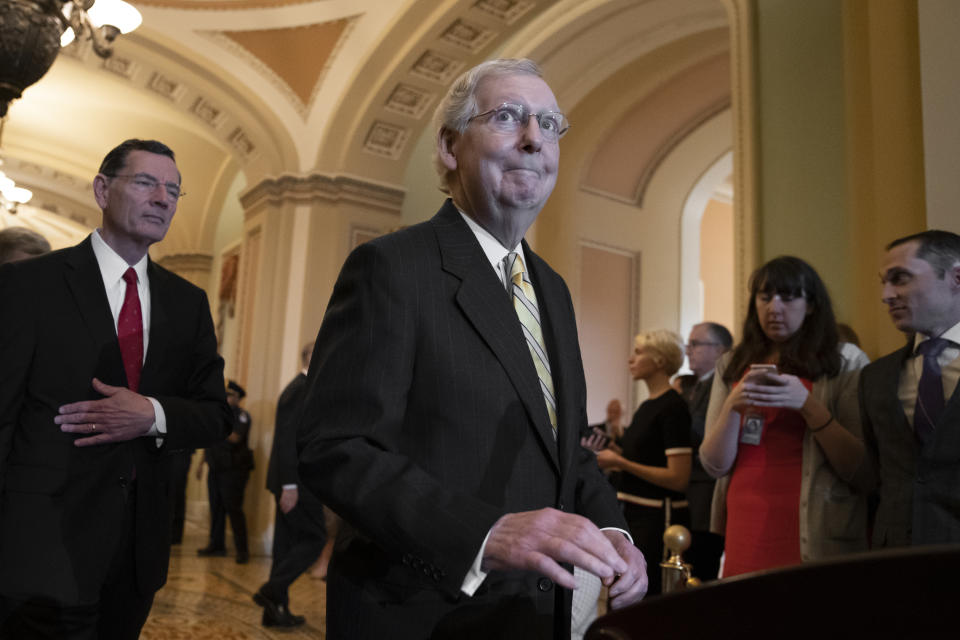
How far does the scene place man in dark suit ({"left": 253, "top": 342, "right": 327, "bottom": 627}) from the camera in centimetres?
473

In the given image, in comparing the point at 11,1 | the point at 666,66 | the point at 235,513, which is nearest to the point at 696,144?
the point at 666,66

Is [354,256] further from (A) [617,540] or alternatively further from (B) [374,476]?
(A) [617,540]

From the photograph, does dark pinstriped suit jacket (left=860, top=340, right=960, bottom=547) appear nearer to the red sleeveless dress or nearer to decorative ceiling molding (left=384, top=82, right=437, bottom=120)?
the red sleeveless dress

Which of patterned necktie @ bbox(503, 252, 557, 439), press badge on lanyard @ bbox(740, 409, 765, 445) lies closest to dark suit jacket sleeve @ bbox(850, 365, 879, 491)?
press badge on lanyard @ bbox(740, 409, 765, 445)

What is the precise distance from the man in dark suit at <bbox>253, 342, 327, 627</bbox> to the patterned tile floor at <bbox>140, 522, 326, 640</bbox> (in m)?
0.15

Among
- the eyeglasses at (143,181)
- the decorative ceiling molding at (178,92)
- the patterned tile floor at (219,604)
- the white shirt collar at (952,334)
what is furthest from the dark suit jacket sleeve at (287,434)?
the decorative ceiling molding at (178,92)

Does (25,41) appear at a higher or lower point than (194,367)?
higher

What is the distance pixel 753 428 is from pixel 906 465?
461 millimetres

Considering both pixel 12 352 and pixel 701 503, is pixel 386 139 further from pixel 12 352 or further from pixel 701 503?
pixel 12 352

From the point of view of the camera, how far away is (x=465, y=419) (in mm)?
1144

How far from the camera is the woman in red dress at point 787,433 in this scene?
230cm

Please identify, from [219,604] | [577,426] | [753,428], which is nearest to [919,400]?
[753,428]

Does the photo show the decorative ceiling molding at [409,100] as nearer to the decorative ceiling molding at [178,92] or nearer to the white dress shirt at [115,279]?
the decorative ceiling molding at [178,92]

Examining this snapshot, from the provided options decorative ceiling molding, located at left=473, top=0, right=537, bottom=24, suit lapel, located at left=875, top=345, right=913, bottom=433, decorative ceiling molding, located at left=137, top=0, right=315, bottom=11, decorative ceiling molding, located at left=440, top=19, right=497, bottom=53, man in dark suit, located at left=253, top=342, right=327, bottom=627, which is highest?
decorative ceiling molding, located at left=137, top=0, right=315, bottom=11
